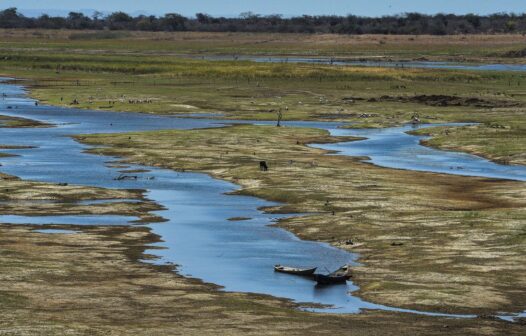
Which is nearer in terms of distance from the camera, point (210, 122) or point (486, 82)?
point (210, 122)

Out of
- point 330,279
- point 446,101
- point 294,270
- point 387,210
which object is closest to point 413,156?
point 387,210

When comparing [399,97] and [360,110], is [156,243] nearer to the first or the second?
[360,110]

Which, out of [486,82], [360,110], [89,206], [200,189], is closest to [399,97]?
[360,110]

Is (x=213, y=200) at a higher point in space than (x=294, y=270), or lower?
lower

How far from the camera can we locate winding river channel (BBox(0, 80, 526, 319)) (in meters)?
43.8

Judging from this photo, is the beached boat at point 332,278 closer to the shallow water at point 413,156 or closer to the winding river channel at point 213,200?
the winding river channel at point 213,200

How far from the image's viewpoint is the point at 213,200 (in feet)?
206

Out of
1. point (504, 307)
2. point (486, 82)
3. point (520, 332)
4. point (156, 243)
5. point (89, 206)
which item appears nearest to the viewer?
point (520, 332)

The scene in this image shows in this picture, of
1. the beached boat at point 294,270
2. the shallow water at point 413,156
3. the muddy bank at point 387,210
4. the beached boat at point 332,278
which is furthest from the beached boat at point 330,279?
the shallow water at point 413,156

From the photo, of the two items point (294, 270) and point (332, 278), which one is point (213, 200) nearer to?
point (294, 270)

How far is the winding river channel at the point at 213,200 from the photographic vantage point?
144 ft

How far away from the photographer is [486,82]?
6117 inches

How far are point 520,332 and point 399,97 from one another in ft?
325

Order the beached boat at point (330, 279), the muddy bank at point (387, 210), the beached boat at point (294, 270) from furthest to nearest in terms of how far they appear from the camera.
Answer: the beached boat at point (294, 270) → the beached boat at point (330, 279) → the muddy bank at point (387, 210)
